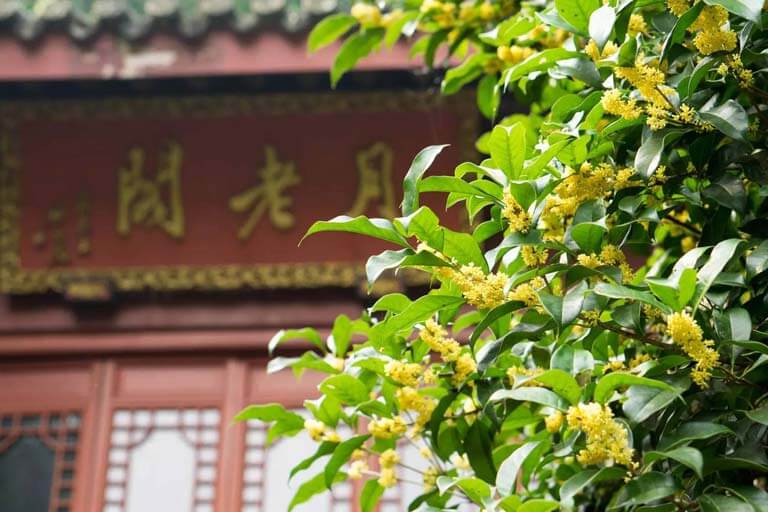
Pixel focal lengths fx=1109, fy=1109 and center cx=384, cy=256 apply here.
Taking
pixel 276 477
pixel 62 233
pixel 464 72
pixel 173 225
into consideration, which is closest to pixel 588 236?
pixel 464 72

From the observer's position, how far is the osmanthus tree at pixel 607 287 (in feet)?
4.23

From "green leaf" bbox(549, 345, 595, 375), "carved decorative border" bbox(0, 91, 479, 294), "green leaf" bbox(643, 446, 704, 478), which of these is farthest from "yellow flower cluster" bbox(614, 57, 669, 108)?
"carved decorative border" bbox(0, 91, 479, 294)

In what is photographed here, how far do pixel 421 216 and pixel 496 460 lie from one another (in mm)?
534

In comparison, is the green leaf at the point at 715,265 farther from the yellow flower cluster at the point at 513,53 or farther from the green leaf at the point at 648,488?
the yellow flower cluster at the point at 513,53

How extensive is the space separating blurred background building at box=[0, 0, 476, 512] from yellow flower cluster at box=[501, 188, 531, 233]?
5.95 ft

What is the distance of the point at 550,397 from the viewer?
1.33m

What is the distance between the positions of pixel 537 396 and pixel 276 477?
6.47ft

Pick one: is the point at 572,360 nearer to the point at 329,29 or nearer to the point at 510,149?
the point at 510,149

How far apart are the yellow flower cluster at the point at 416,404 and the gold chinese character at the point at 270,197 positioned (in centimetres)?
191

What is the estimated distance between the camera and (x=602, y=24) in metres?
1.36

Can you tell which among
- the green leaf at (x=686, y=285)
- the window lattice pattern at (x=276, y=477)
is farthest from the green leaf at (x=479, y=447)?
the window lattice pattern at (x=276, y=477)

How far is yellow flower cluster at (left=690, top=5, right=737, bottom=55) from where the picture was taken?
4.55ft

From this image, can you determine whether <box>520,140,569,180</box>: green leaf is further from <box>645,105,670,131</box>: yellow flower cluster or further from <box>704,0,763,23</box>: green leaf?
<box>704,0,763,23</box>: green leaf

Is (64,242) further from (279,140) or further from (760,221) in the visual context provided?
(760,221)
